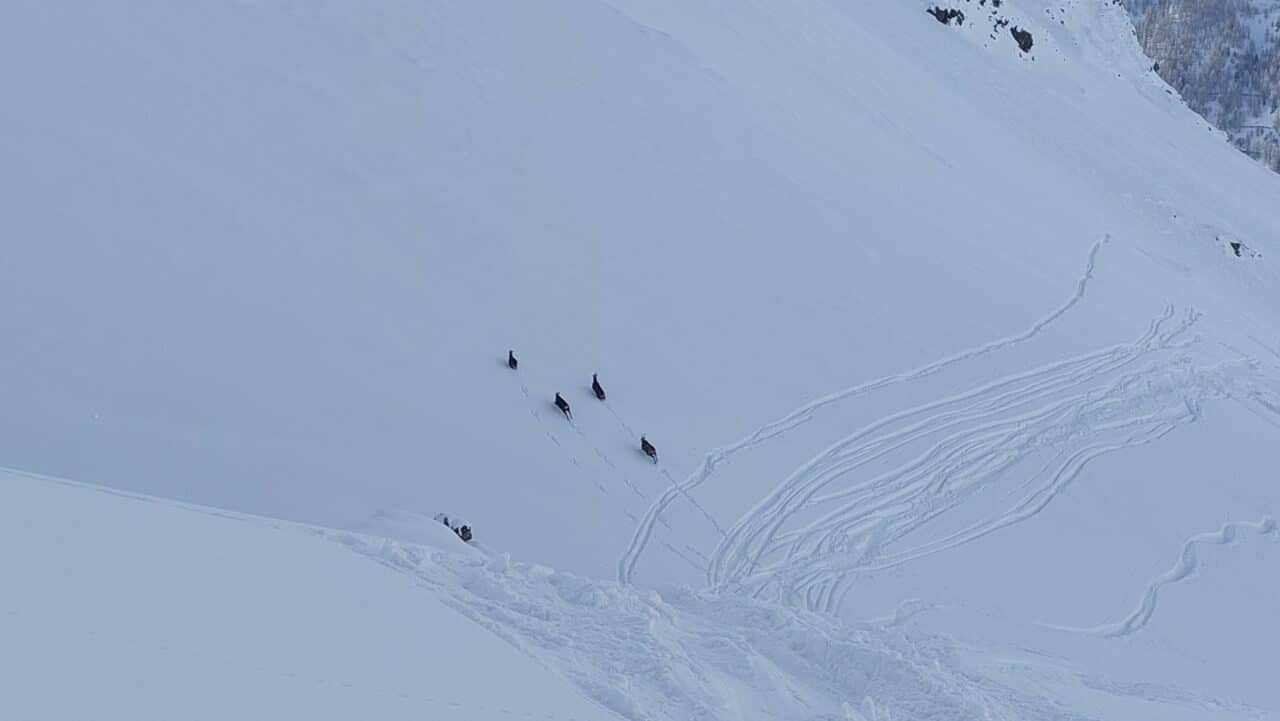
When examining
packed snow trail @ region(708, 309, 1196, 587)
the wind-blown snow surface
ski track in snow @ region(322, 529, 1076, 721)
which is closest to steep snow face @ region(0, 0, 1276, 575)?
the wind-blown snow surface

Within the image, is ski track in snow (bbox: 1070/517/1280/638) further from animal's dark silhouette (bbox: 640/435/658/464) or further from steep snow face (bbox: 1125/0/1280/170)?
steep snow face (bbox: 1125/0/1280/170)

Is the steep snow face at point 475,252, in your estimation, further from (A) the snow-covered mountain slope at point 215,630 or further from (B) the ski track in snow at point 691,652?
(A) the snow-covered mountain slope at point 215,630

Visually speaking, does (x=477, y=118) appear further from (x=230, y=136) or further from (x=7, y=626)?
(x=7, y=626)

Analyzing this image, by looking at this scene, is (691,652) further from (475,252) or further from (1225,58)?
(1225,58)

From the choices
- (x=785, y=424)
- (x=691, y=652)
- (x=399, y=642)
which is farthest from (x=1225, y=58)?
(x=399, y=642)

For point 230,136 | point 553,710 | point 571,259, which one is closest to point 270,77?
point 230,136

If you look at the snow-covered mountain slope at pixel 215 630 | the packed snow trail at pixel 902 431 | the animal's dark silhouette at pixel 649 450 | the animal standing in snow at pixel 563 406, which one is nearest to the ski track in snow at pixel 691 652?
the snow-covered mountain slope at pixel 215 630

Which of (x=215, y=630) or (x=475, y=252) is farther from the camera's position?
(x=475, y=252)
